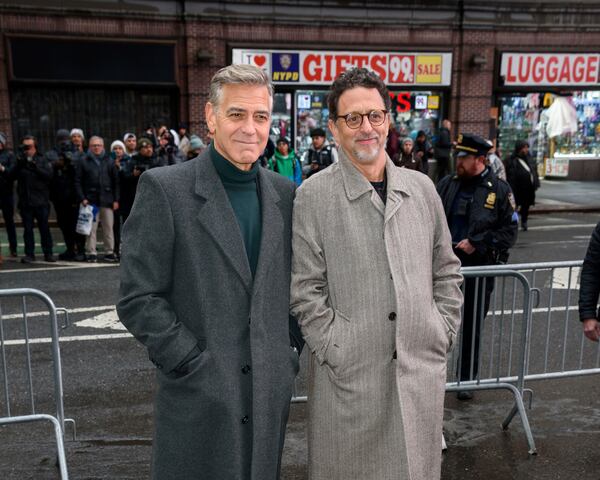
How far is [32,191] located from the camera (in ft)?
34.9

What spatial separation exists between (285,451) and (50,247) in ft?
25.1

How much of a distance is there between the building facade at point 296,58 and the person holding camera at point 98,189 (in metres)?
5.55

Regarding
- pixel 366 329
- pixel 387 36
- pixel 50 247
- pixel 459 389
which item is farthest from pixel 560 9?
pixel 366 329

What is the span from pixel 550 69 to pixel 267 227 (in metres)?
19.8

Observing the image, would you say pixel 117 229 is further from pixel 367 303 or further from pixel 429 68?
pixel 429 68

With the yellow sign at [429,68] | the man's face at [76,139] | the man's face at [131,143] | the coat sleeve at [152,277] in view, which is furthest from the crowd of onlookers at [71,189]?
the yellow sign at [429,68]

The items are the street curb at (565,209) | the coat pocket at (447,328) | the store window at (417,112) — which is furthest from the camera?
the store window at (417,112)

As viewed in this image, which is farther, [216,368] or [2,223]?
[2,223]

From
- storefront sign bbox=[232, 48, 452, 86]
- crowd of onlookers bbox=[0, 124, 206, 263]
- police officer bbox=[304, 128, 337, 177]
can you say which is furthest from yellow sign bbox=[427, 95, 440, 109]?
crowd of onlookers bbox=[0, 124, 206, 263]

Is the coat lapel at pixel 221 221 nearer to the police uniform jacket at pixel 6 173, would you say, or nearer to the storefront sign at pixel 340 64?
the police uniform jacket at pixel 6 173

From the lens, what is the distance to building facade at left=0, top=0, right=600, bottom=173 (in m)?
16.1

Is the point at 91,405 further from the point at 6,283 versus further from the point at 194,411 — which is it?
the point at 6,283

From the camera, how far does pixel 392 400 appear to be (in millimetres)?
2717

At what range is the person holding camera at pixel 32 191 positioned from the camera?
1057 centimetres
